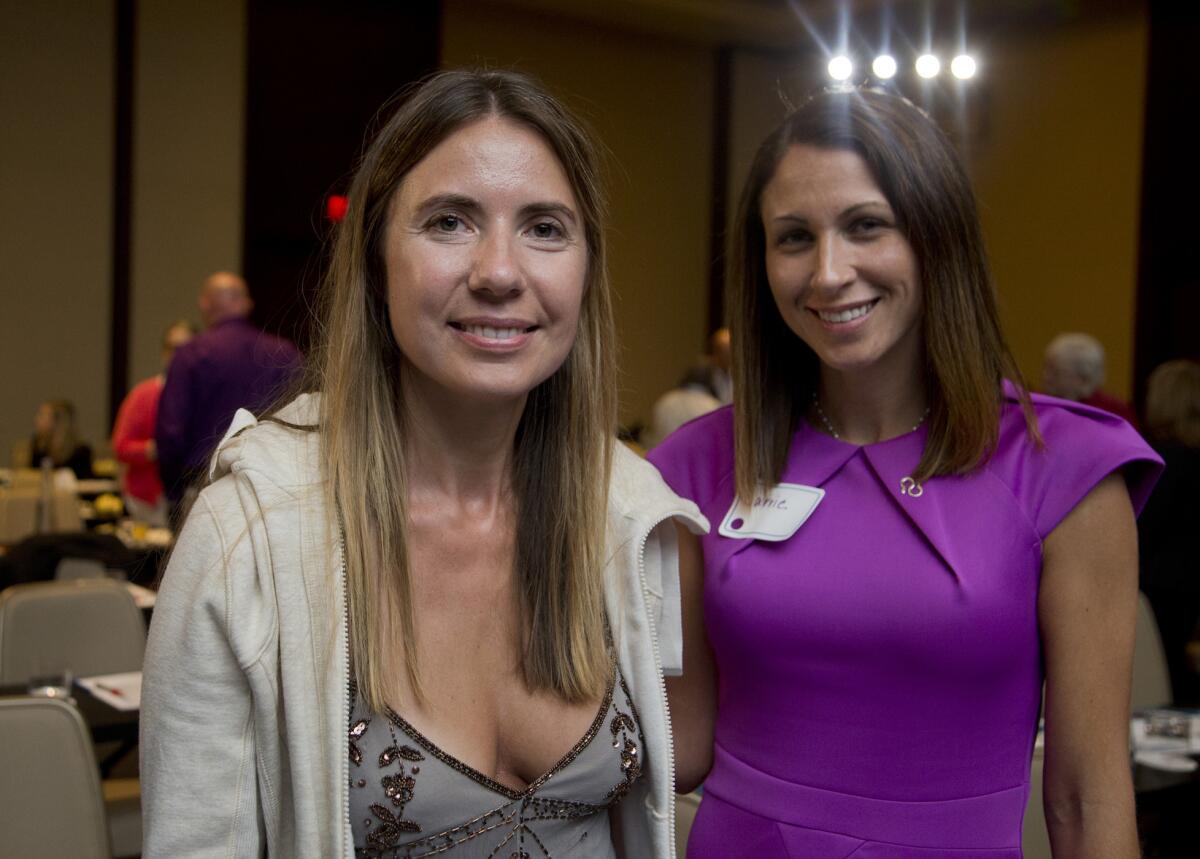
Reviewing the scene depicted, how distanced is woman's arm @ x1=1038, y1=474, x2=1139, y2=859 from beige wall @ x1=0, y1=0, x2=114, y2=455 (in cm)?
924

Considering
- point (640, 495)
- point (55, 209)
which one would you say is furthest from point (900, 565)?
point (55, 209)

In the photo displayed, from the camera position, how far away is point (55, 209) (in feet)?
31.2

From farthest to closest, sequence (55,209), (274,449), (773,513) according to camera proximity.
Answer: (55,209) < (773,513) < (274,449)

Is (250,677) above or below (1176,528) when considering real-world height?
above

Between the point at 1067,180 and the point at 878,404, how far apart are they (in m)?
8.97

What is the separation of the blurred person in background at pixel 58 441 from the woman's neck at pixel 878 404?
808 centimetres

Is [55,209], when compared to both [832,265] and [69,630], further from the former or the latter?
[832,265]

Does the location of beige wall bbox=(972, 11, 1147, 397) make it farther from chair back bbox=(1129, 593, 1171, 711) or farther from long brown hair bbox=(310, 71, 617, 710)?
long brown hair bbox=(310, 71, 617, 710)

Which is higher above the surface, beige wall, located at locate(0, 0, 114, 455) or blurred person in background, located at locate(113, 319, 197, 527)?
beige wall, located at locate(0, 0, 114, 455)

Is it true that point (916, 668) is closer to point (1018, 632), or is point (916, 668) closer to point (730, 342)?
point (1018, 632)

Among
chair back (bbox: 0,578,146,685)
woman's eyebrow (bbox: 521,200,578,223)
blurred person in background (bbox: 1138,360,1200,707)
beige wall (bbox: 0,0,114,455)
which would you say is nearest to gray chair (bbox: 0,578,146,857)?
chair back (bbox: 0,578,146,685)

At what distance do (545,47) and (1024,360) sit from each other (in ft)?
16.2

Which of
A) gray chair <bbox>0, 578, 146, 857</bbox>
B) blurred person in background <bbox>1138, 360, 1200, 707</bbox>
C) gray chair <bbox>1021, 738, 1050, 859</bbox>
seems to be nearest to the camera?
gray chair <bbox>1021, 738, 1050, 859</bbox>

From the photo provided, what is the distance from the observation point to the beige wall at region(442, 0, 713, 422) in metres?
11.4
